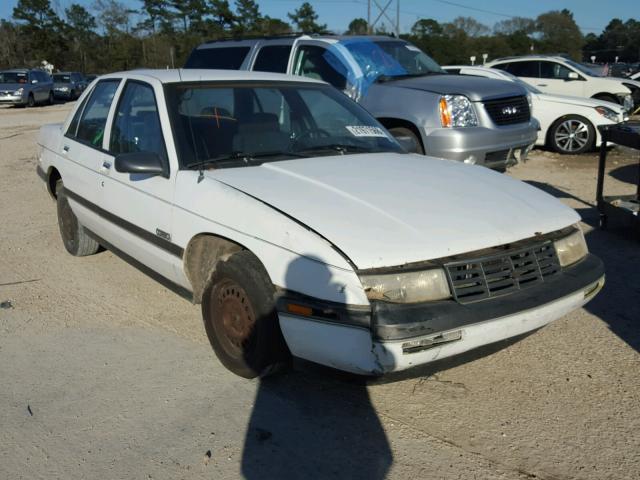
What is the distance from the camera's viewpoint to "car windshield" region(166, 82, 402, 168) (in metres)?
3.89

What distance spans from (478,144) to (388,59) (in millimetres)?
2014

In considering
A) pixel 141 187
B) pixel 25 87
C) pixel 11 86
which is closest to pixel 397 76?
pixel 141 187

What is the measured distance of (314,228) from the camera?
2.94m

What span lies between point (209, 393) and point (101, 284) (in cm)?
215

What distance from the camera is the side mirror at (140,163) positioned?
3703mm

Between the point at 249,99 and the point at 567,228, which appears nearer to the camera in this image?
the point at 567,228

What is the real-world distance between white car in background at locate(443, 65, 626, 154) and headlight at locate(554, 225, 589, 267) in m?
8.05

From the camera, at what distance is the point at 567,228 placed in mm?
3484

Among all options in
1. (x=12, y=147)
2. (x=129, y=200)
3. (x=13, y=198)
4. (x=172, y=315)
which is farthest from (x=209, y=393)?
(x=12, y=147)

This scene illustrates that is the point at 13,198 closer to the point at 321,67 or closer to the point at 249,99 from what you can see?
the point at 321,67

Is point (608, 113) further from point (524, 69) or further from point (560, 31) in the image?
point (560, 31)

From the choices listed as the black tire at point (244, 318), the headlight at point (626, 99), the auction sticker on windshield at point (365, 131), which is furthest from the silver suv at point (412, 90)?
the headlight at point (626, 99)

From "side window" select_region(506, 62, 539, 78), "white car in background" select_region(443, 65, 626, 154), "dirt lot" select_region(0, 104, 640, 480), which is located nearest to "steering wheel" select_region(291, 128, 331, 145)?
"dirt lot" select_region(0, 104, 640, 480)

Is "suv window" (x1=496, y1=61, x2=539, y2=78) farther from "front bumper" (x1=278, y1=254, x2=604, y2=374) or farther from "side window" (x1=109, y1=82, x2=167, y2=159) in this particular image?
"front bumper" (x1=278, y1=254, x2=604, y2=374)
